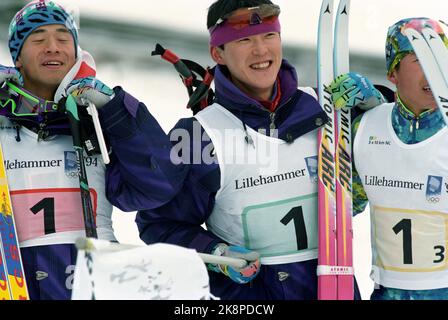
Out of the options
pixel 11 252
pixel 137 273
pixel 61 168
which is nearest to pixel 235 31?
pixel 61 168

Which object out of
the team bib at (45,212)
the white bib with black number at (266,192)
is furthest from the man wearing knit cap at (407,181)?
the team bib at (45,212)

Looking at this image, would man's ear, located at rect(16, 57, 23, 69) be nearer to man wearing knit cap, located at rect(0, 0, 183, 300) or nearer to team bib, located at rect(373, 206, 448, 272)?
man wearing knit cap, located at rect(0, 0, 183, 300)

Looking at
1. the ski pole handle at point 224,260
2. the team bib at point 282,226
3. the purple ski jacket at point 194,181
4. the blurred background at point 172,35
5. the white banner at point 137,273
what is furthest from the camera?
the blurred background at point 172,35

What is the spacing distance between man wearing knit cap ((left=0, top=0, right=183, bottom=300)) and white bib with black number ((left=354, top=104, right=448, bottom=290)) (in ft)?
2.50

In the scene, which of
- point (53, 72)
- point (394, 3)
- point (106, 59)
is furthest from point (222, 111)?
point (394, 3)

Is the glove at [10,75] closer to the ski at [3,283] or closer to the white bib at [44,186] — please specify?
the white bib at [44,186]

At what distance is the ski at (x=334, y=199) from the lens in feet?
12.6

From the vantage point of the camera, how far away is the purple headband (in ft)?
13.0

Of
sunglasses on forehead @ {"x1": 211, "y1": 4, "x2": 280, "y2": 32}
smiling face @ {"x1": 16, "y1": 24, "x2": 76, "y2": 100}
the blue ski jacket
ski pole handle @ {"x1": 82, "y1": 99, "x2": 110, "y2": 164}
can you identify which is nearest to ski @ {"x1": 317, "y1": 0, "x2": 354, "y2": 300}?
sunglasses on forehead @ {"x1": 211, "y1": 4, "x2": 280, "y2": 32}

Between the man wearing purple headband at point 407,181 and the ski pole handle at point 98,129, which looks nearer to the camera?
the ski pole handle at point 98,129

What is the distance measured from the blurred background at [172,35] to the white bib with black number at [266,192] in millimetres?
3037
